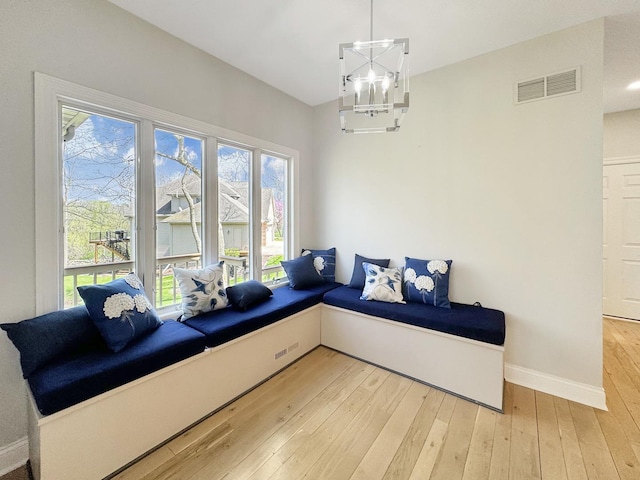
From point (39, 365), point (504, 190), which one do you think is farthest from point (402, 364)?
point (39, 365)

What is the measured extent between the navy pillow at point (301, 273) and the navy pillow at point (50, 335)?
175 centimetres

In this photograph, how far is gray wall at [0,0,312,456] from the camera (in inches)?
58.5

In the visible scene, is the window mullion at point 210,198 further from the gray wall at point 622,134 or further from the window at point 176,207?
the gray wall at point 622,134

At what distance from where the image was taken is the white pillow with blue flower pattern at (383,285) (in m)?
2.58

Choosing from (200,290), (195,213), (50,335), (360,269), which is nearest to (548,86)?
(360,269)

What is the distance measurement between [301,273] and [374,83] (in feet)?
6.84

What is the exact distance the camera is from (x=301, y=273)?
10.0ft

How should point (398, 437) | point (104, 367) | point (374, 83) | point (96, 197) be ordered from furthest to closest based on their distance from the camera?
1. point (96, 197)
2. point (398, 437)
3. point (374, 83)
4. point (104, 367)

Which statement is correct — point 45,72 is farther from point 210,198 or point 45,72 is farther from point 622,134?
point 622,134

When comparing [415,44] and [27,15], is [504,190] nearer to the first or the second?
[415,44]

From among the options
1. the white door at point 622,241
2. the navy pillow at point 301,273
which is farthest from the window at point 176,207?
the white door at point 622,241

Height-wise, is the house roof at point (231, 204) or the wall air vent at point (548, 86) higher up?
the wall air vent at point (548, 86)

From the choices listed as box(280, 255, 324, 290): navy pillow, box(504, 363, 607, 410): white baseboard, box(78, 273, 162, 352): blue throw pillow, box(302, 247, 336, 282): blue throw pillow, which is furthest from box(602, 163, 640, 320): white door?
box(78, 273, 162, 352): blue throw pillow

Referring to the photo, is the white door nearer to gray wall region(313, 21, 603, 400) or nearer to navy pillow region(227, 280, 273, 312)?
gray wall region(313, 21, 603, 400)
